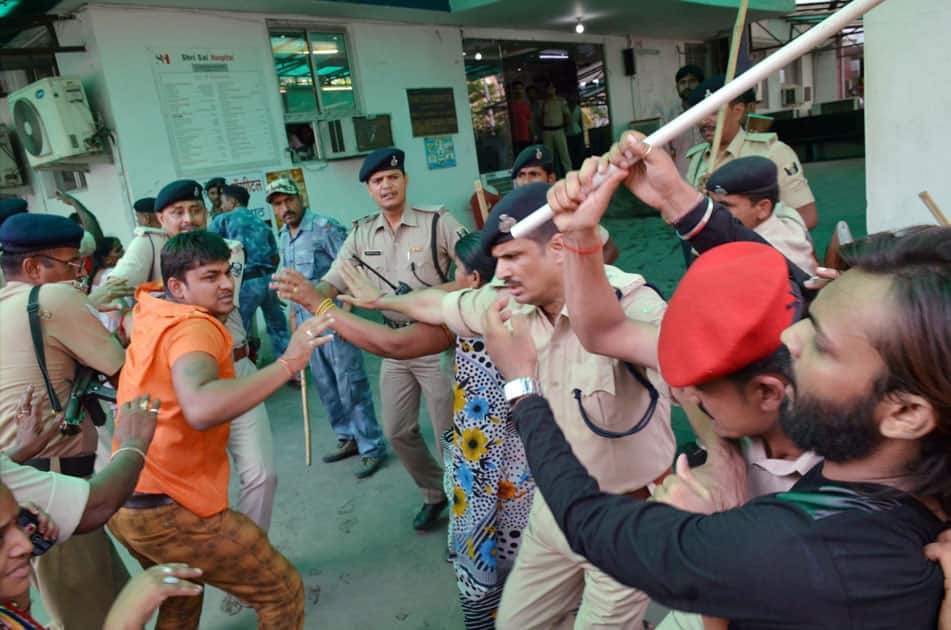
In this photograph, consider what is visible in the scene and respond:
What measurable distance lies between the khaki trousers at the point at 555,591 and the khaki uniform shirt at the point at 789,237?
1496 mm

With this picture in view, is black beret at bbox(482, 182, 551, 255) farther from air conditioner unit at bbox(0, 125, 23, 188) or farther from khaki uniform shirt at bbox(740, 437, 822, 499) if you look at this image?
air conditioner unit at bbox(0, 125, 23, 188)

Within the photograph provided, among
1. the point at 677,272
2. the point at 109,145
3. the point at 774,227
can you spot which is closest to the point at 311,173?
the point at 109,145

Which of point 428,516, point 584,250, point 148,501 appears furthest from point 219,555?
point 584,250

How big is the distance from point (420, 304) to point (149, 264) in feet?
6.99

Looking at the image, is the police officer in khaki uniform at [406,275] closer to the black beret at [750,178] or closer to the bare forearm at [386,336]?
the bare forearm at [386,336]

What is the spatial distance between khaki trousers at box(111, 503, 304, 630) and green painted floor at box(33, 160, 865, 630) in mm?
635

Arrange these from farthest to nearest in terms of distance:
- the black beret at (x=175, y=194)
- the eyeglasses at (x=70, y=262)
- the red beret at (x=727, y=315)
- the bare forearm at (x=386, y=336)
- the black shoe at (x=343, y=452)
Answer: the black shoe at (x=343, y=452), the black beret at (x=175, y=194), the eyeglasses at (x=70, y=262), the bare forearm at (x=386, y=336), the red beret at (x=727, y=315)

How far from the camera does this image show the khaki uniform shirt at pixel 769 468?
3.70ft

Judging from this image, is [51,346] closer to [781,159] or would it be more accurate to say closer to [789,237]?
[789,237]

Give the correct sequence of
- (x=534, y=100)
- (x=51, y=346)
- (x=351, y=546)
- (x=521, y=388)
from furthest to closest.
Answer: (x=534, y=100) → (x=351, y=546) → (x=51, y=346) → (x=521, y=388)

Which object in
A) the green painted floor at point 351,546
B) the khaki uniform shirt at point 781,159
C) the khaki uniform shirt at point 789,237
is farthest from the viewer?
the khaki uniform shirt at point 781,159

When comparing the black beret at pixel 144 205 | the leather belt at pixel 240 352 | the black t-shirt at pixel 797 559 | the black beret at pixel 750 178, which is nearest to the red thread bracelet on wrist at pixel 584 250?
the black t-shirt at pixel 797 559

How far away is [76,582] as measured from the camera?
7.52ft

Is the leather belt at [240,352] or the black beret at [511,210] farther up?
the black beret at [511,210]
